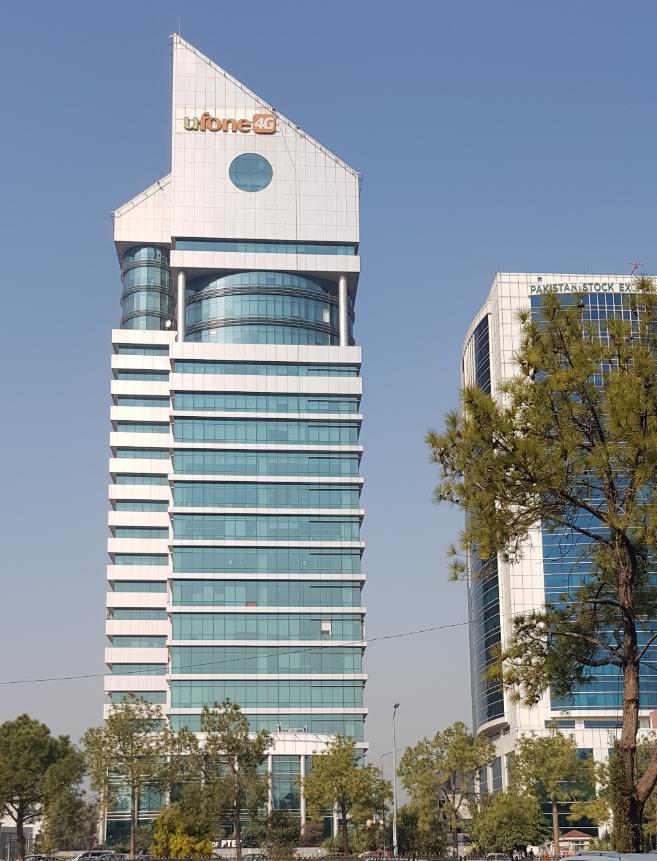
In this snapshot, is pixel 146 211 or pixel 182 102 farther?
pixel 146 211

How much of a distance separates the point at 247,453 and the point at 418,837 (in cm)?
4781

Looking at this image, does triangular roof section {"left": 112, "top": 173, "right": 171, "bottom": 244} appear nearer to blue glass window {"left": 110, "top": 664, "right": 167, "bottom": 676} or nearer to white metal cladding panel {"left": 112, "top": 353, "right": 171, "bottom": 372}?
white metal cladding panel {"left": 112, "top": 353, "right": 171, "bottom": 372}

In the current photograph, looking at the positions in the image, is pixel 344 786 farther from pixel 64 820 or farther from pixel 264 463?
pixel 264 463

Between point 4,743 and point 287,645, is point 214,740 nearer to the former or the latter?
point 4,743

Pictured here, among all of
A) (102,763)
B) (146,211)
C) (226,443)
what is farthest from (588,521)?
(146,211)

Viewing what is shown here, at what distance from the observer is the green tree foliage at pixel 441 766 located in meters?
85.7

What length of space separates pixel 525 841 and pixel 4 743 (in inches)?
1512

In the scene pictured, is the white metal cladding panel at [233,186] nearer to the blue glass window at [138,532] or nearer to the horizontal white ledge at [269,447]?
the horizontal white ledge at [269,447]

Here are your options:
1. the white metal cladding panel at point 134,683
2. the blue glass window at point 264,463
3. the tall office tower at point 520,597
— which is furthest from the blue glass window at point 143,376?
the tall office tower at point 520,597

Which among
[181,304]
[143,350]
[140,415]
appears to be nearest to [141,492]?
[140,415]

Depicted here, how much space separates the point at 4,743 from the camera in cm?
8894

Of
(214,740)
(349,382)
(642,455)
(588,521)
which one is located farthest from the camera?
(349,382)

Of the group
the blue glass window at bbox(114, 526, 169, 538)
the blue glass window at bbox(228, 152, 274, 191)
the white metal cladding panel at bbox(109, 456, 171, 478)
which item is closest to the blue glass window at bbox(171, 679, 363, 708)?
the blue glass window at bbox(114, 526, 169, 538)

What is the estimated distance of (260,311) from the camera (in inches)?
5512
